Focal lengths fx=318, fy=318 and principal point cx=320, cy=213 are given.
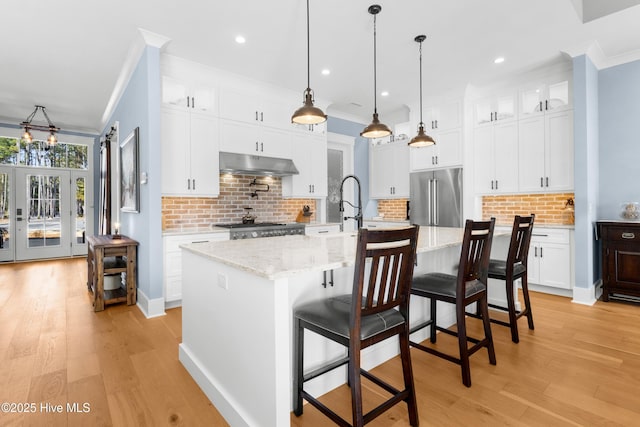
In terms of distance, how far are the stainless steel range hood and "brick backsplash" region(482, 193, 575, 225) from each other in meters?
3.12

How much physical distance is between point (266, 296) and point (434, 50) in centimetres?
358

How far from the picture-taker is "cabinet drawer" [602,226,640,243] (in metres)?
3.55

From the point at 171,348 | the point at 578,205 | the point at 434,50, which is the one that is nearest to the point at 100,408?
the point at 171,348

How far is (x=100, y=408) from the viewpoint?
5.98ft

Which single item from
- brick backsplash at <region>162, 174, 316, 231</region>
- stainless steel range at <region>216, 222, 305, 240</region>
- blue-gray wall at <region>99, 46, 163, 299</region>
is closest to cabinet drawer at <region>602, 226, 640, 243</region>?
stainless steel range at <region>216, 222, 305, 240</region>

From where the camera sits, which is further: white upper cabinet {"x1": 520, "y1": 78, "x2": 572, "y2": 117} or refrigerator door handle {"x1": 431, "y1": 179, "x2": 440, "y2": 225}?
refrigerator door handle {"x1": 431, "y1": 179, "x2": 440, "y2": 225}

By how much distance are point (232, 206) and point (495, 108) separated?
13.6 ft

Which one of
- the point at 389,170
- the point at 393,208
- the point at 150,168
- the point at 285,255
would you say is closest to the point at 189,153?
the point at 150,168

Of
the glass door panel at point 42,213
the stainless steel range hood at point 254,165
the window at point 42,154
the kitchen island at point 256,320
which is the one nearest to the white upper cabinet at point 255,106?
the stainless steel range hood at point 254,165

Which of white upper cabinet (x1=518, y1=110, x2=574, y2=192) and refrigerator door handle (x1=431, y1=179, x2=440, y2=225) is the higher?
white upper cabinet (x1=518, y1=110, x2=574, y2=192)

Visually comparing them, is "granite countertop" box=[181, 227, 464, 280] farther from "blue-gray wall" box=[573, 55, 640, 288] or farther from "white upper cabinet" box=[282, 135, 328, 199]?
"white upper cabinet" box=[282, 135, 328, 199]

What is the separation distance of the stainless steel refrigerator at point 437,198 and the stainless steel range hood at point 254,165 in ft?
6.92

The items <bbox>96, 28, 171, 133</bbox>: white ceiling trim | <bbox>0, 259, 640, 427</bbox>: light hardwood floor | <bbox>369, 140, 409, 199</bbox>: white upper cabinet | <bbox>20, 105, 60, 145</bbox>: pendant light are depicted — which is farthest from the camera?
<bbox>369, 140, 409, 199</bbox>: white upper cabinet

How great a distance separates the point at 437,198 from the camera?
5.13 metres
